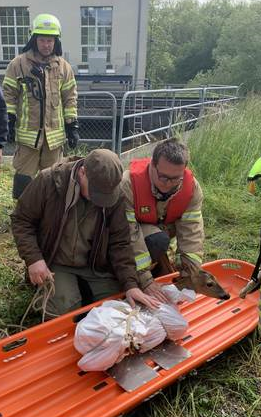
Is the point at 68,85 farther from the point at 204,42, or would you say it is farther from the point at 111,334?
the point at 204,42

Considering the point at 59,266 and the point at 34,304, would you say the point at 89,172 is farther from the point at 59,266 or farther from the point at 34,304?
the point at 34,304

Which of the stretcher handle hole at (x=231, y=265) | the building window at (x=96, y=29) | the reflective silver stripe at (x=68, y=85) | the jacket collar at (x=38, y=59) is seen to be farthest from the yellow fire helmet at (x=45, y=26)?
the building window at (x=96, y=29)

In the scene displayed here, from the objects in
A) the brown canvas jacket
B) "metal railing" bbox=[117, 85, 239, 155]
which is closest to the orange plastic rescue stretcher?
the brown canvas jacket

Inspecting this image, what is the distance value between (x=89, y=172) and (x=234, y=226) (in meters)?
2.69

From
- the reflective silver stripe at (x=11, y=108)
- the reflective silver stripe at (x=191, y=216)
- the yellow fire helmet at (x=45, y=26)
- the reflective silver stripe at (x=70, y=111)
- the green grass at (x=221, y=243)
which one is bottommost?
the green grass at (x=221, y=243)

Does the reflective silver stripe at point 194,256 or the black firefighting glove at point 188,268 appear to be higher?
the reflective silver stripe at point 194,256

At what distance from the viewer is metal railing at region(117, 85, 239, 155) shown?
643cm

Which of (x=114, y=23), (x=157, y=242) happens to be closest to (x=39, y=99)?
(x=157, y=242)

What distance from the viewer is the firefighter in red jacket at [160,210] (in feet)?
8.36

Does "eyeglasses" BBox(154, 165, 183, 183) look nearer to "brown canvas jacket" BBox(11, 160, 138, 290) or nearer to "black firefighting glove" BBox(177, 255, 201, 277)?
"brown canvas jacket" BBox(11, 160, 138, 290)

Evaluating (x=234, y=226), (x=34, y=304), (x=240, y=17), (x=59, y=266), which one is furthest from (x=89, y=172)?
(x=240, y=17)

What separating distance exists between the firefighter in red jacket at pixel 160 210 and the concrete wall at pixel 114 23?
17.5 meters

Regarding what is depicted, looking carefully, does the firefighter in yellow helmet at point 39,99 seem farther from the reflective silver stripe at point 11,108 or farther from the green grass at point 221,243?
the green grass at point 221,243

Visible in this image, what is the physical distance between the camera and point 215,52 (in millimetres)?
33219
